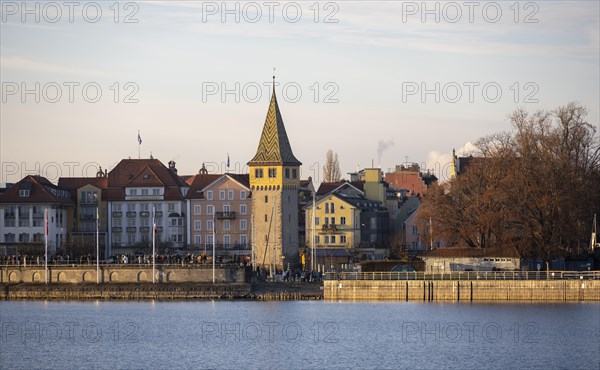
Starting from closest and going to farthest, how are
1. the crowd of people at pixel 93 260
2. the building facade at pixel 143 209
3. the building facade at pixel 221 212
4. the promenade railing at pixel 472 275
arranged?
the promenade railing at pixel 472 275 < the crowd of people at pixel 93 260 < the building facade at pixel 221 212 < the building facade at pixel 143 209

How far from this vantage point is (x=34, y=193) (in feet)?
485

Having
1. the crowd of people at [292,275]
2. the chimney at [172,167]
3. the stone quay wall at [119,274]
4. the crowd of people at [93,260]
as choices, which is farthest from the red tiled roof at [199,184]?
the stone quay wall at [119,274]

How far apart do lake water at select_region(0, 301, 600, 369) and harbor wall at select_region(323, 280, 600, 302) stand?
215 centimetres

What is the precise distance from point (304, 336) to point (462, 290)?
21.3 meters

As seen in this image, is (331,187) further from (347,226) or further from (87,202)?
(87,202)

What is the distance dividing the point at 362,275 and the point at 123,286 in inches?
784

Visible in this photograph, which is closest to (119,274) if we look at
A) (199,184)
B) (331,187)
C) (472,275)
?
(472,275)

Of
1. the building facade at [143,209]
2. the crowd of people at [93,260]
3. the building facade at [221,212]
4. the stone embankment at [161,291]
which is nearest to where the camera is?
the stone embankment at [161,291]

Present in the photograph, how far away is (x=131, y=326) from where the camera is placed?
9300 centimetres

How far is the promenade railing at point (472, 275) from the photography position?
104m

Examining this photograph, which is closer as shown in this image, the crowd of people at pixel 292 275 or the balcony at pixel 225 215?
the crowd of people at pixel 292 275

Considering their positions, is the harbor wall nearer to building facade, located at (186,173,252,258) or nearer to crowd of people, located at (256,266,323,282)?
crowd of people, located at (256,266,323,282)

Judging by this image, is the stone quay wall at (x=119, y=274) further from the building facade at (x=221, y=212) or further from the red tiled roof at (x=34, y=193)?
the building facade at (x=221, y=212)

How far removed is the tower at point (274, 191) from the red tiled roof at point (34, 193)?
20.5 meters
